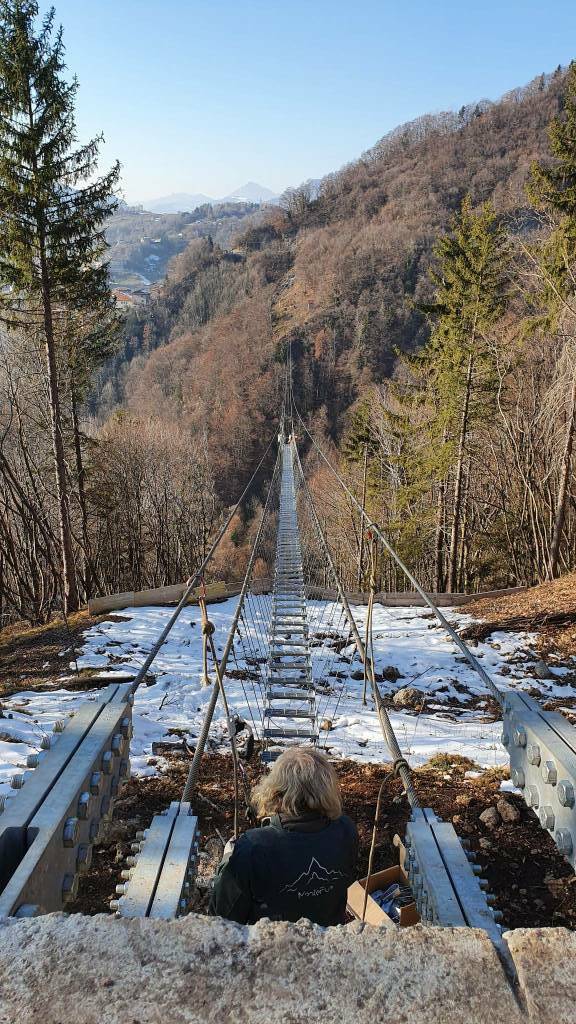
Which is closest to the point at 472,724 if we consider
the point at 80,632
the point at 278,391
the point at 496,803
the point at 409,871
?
the point at 496,803

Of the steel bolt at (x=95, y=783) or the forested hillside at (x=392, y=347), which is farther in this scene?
the forested hillside at (x=392, y=347)

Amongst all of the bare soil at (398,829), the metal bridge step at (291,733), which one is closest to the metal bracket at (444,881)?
the bare soil at (398,829)

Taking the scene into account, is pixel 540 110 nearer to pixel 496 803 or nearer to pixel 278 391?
pixel 278 391

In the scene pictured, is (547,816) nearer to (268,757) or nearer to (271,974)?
(271,974)

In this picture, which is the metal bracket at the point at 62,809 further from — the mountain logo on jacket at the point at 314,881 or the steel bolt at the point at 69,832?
the mountain logo on jacket at the point at 314,881

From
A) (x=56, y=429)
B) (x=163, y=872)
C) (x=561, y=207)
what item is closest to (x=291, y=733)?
(x=163, y=872)

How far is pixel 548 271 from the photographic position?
837 centimetres

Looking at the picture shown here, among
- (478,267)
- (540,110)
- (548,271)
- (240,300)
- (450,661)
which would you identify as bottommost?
(450,661)

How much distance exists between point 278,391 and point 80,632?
41.9 meters

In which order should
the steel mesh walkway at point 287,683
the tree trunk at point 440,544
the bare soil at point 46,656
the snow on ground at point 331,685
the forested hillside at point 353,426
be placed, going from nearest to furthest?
the snow on ground at point 331,685
the steel mesh walkway at point 287,683
the bare soil at point 46,656
the forested hillside at point 353,426
the tree trunk at point 440,544

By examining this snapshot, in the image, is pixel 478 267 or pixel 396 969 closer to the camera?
pixel 396 969

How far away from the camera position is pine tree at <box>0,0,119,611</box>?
7.15 meters

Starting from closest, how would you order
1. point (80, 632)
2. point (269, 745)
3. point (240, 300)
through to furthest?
point (269, 745)
point (80, 632)
point (240, 300)

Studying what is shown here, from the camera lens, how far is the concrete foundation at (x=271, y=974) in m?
0.56
